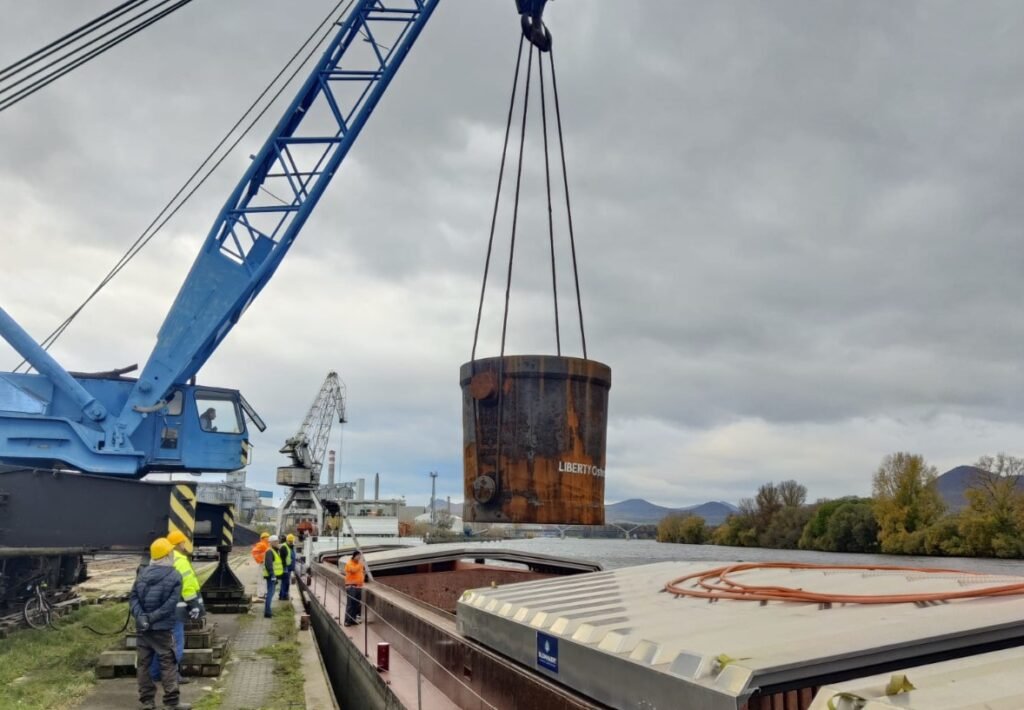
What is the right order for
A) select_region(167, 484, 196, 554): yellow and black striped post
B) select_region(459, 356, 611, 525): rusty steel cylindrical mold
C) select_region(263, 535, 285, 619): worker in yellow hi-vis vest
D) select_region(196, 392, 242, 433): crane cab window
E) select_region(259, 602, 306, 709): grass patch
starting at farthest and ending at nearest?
select_region(196, 392, 242, 433): crane cab window, select_region(263, 535, 285, 619): worker in yellow hi-vis vest, select_region(167, 484, 196, 554): yellow and black striped post, select_region(259, 602, 306, 709): grass patch, select_region(459, 356, 611, 525): rusty steel cylindrical mold

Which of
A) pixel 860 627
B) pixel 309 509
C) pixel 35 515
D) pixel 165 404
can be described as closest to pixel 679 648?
→ pixel 860 627

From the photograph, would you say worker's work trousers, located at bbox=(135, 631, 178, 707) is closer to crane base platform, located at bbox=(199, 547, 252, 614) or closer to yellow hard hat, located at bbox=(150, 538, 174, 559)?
yellow hard hat, located at bbox=(150, 538, 174, 559)

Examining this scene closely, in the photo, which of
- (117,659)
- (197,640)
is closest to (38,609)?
(117,659)

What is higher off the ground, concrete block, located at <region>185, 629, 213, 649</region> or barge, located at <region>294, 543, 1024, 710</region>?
barge, located at <region>294, 543, 1024, 710</region>

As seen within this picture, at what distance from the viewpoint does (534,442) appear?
6.58m

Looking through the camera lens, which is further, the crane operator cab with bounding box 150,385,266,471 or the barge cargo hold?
the crane operator cab with bounding box 150,385,266,471

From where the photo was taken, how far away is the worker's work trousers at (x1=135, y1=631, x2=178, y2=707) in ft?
23.4

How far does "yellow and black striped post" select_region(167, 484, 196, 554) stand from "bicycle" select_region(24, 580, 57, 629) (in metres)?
2.87

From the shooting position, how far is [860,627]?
362 cm

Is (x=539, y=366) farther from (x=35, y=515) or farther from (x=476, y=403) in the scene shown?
(x=35, y=515)

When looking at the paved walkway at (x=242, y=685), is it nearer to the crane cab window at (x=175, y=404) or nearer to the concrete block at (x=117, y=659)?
the concrete block at (x=117, y=659)

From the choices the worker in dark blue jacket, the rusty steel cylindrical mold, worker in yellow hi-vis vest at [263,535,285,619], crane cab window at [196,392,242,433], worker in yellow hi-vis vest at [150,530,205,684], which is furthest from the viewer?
crane cab window at [196,392,242,433]

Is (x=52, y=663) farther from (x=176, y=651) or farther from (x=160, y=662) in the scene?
(x=160, y=662)

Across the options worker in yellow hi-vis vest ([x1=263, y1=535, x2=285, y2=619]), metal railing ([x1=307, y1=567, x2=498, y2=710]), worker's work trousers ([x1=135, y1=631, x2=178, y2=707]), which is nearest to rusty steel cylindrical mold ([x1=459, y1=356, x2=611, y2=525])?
metal railing ([x1=307, y1=567, x2=498, y2=710])
